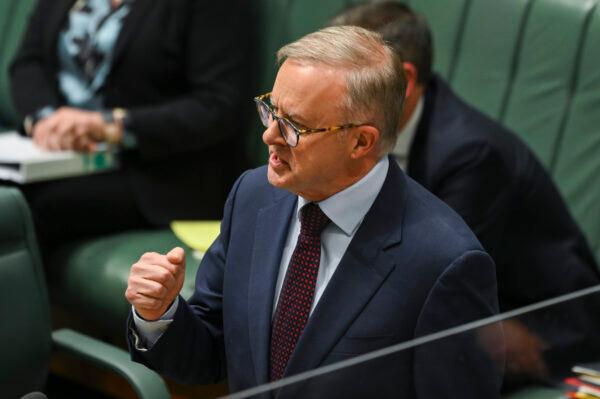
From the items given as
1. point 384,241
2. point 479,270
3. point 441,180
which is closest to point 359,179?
point 384,241

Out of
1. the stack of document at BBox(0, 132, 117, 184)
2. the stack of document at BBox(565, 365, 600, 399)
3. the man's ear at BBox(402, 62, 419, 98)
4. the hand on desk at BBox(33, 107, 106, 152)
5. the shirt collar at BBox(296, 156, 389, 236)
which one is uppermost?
the shirt collar at BBox(296, 156, 389, 236)

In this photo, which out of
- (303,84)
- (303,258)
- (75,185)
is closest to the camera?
(303,84)

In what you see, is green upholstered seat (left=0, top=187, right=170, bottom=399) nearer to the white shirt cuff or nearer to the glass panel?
the white shirt cuff

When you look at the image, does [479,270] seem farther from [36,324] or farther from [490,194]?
[36,324]

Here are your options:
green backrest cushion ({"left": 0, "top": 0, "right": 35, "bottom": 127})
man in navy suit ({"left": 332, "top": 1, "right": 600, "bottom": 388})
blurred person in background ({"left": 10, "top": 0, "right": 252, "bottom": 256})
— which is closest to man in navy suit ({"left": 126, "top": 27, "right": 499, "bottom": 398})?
man in navy suit ({"left": 332, "top": 1, "right": 600, "bottom": 388})

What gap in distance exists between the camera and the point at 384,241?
144 cm

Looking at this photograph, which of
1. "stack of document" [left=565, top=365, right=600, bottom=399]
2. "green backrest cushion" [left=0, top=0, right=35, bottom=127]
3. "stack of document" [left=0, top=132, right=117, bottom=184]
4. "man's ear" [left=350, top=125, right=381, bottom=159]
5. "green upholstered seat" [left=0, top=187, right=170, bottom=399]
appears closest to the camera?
"stack of document" [left=565, top=365, right=600, bottom=399]

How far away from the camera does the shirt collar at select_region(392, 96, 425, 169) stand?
2167mm

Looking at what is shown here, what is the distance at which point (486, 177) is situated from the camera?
82.0 inches

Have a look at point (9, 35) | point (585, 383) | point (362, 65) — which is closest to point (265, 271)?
point (362, 65)

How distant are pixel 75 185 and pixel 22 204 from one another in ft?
3.16

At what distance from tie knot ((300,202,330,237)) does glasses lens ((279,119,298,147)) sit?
0.11m

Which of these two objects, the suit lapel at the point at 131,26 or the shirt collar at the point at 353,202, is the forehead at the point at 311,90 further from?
the suit lapel at the point at 131,26

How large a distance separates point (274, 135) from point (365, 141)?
121 millimetres
